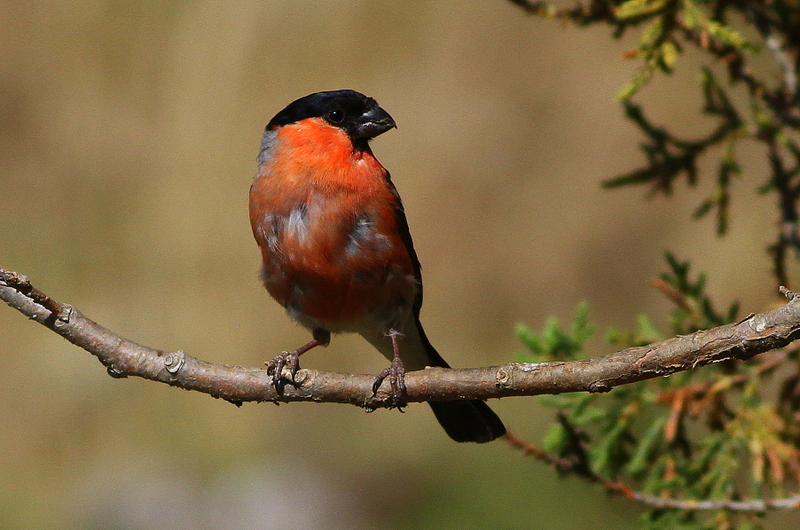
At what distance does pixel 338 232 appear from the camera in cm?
397

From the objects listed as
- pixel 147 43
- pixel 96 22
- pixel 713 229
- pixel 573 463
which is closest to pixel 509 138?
pixel 713 229

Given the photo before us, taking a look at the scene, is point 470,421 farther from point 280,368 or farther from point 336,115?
point 336,115

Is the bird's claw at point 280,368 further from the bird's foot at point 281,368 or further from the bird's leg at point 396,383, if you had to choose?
the bird's leg at point 396,383

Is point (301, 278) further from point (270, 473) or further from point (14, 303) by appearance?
point (270, 473)

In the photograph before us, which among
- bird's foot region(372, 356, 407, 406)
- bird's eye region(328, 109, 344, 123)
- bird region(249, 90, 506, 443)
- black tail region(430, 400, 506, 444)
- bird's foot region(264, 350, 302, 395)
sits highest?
bird's eye region(328, 109, 344, 123)

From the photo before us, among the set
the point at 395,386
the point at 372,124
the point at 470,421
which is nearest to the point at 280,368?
the point at 395,386

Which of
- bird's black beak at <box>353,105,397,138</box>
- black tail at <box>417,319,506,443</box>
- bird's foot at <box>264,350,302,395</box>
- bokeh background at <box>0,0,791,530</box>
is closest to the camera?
bird's foot at <box>264,350,302,395</box>

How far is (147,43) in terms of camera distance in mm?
9844

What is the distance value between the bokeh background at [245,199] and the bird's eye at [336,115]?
504cm

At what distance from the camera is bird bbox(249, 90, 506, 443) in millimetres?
3986

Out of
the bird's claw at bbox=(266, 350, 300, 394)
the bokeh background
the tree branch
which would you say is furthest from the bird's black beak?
the bokeh background

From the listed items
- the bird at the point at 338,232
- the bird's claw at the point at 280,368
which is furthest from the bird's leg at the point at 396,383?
the bird at the point at 338,232

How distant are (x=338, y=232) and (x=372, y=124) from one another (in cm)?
66

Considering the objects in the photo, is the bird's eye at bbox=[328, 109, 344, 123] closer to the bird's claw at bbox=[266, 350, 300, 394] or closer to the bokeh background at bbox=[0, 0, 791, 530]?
the bird's claw at bbox=[266, 350, 300, 394]
